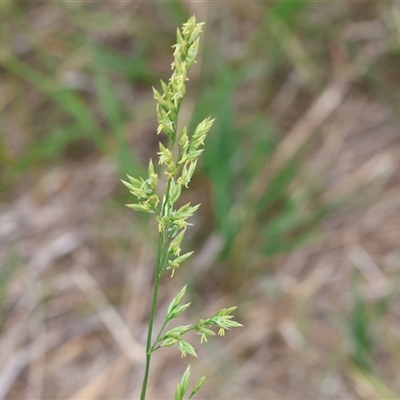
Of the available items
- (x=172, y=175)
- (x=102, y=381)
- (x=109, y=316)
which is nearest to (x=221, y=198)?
(x=109, y=316)

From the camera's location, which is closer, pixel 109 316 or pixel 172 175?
pixel 172 175

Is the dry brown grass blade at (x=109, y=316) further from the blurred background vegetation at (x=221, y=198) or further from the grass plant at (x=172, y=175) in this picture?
the grass plant at (x=172, y=175)

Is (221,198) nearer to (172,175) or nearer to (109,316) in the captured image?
(109,316)

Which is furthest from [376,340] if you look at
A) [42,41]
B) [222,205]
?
[42,41]

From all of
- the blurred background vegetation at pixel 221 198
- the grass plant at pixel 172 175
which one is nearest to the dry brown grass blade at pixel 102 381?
the blurred background vegetation at pixel 221 198

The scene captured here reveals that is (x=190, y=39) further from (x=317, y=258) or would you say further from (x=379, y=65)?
(x=379, y=65)

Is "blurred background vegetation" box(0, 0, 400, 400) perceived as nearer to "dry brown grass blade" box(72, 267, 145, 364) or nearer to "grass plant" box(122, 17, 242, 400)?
"dry brown grass blade" box(72, 267, 145, 364)

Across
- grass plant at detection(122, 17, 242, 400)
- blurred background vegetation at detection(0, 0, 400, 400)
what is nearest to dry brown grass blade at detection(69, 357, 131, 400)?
blurred background vegetation at detection(0, 0, 400, 400)

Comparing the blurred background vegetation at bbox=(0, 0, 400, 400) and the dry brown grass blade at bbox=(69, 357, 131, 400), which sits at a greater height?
the blurred background vegetation at bbox=(0, 0, 400, 400)
